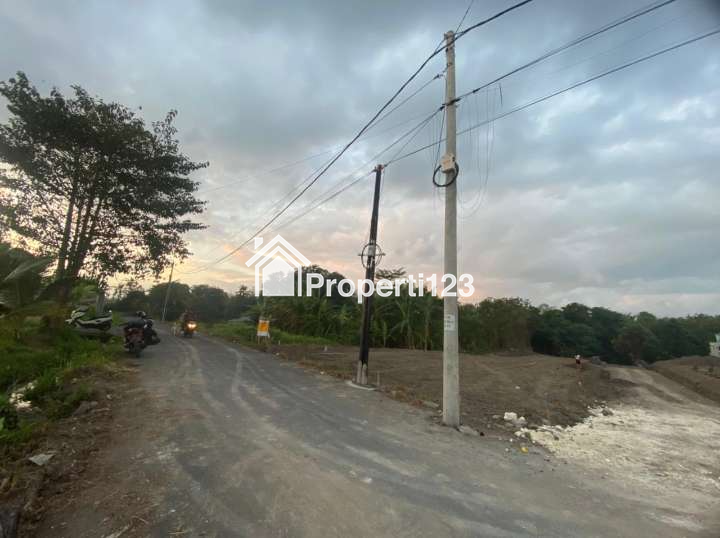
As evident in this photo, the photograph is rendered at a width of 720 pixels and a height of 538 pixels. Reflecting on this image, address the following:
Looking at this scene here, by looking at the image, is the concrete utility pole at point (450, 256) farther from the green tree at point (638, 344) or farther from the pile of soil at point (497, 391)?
the green tree at point (638, 344)

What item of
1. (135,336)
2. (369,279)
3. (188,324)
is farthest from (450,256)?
(188,324)

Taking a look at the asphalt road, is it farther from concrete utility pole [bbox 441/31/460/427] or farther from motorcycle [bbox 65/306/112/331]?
motorcycle [bbox 65/306/112/331]

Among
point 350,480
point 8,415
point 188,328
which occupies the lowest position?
point 350,480

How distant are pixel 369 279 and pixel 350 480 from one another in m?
5.89

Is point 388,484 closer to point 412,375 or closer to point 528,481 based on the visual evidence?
point 528,481

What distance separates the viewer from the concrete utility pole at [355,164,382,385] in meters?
8.54

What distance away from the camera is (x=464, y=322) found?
101ft

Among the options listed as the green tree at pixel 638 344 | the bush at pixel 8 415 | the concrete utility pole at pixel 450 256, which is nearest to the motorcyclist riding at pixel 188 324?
the bush at pixel 8 415

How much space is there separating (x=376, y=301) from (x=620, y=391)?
16320 mm

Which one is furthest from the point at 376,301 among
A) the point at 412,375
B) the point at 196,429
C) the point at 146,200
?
the point at 196,429

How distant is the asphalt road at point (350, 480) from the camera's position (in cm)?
275

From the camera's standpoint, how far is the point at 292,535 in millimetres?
2537

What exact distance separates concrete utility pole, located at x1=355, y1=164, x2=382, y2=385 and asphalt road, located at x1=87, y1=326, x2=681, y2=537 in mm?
2496

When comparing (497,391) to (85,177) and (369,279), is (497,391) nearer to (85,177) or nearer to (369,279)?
(369,279)
